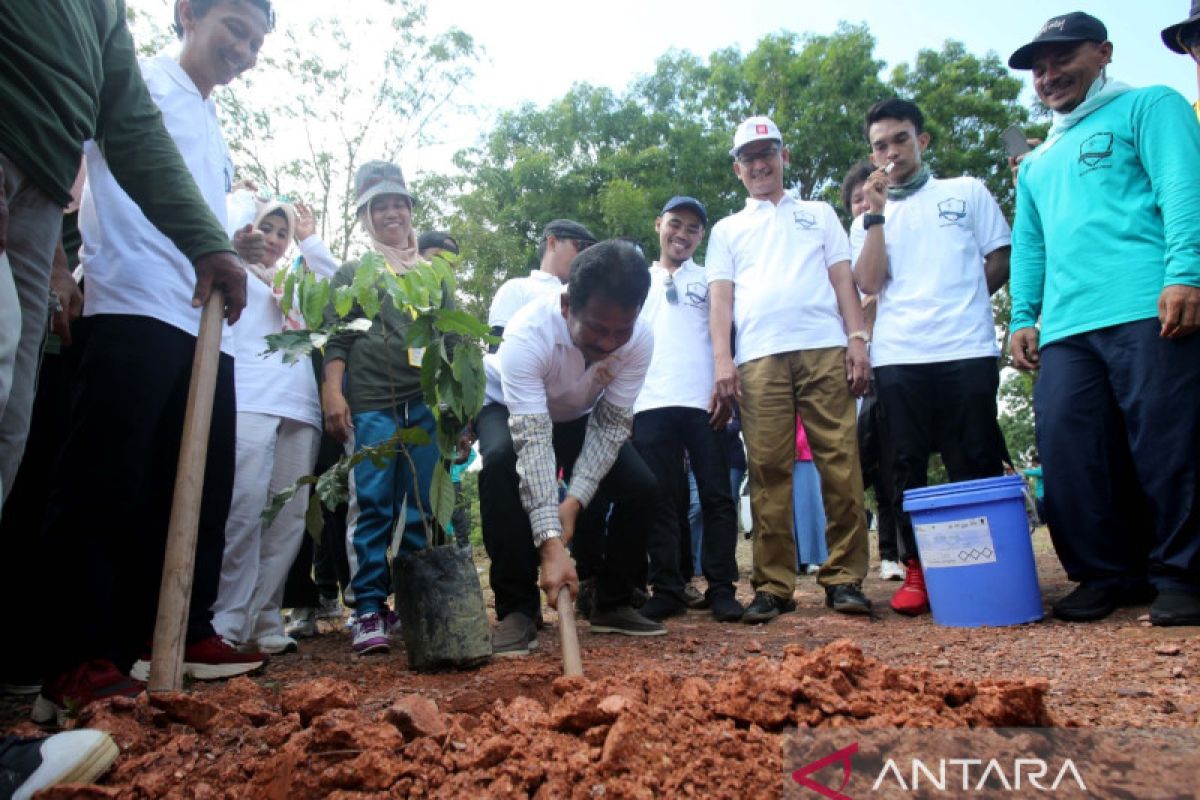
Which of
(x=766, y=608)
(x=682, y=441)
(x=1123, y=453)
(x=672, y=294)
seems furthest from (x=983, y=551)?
(x=672, y=294)

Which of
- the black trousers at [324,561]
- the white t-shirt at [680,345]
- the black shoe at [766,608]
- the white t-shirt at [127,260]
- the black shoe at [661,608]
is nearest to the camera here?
the white t-shirt at [127,260]

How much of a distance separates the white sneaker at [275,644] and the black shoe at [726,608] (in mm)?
1668

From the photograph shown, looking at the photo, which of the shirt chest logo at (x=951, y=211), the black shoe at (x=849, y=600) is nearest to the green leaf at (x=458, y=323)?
the black shoe at (x=849, y=600)

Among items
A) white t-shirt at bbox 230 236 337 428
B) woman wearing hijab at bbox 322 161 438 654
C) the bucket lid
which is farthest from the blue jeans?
the bucket lid

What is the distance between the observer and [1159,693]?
73.5 inches

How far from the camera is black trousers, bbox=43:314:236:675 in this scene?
208 cm

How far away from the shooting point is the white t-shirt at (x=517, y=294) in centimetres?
466

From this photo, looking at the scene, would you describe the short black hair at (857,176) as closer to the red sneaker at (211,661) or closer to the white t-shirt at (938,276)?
the white t-shirt at (938,276)

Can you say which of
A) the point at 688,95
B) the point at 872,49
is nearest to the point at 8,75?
the point at 872,49

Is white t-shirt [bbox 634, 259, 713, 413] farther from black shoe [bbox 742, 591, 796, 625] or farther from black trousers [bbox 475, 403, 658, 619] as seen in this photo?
black shoe [bbox 742, 591, 796, 625]

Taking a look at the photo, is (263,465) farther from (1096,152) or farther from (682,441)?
(1096,152)

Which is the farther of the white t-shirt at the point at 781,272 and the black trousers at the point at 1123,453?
the white t-shirt at the point at 781,272

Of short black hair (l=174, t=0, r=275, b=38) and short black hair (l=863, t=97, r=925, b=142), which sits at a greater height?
short black hair (l=863, t=97, r=925, b=142)

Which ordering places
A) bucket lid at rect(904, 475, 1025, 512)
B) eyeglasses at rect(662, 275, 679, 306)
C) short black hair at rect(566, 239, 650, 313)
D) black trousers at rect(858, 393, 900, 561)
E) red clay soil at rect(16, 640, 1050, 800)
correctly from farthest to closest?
black trousers at rect(858, 393, 900, 561), eyeglasses at rect(662, 275, 679, 306), bucket lid at rect(904, 475, 1025, 512), short black hair at rect(566, 239, 650, 313), red clay soil at rect(16, 640, 1050, 800)
